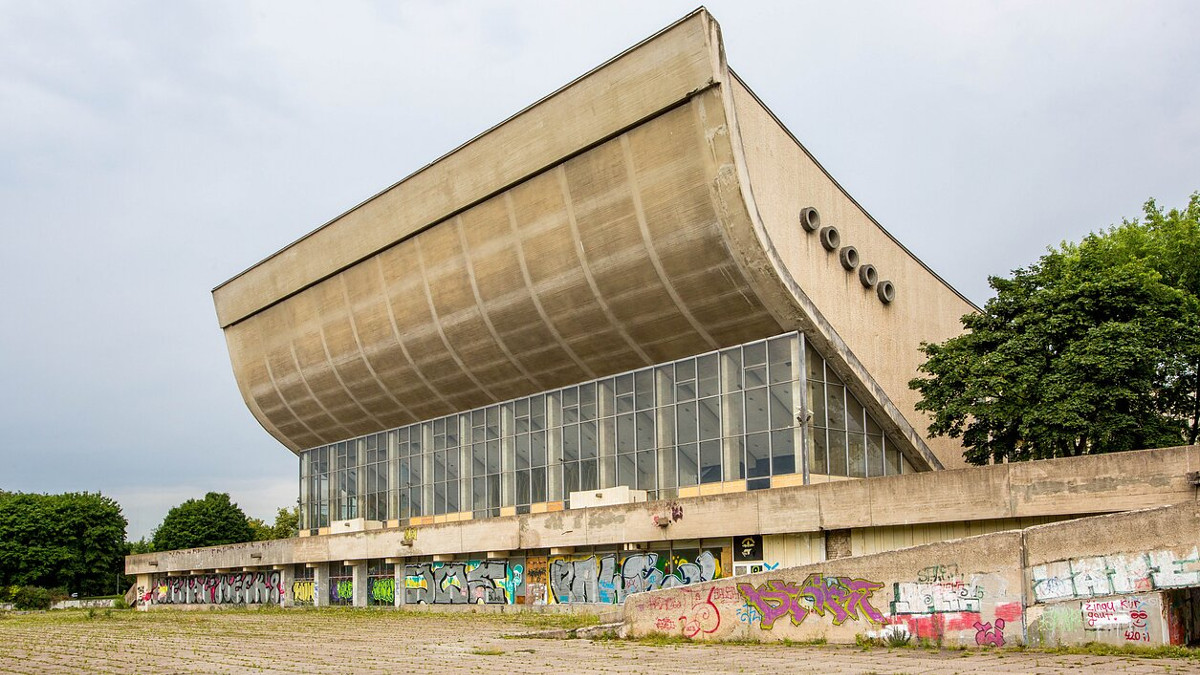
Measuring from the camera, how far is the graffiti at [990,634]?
20859 mm

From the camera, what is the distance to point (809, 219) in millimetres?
38500

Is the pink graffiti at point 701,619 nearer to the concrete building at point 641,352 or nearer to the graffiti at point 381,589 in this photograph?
the concrete building at point 641,352

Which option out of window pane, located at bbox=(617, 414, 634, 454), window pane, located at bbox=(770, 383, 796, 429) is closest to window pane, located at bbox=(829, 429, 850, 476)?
window pane, located at bbox=(770, 383, 796, 429)

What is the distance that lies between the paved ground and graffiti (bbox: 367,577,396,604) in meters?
13.5

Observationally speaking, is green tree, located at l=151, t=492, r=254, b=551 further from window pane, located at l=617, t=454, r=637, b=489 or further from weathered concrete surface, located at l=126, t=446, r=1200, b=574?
window pane, located at l=617, t=454, r=637, b=489

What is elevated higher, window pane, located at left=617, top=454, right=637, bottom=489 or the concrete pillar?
window pane, located at left=617, top=454, right=637, bottom=489

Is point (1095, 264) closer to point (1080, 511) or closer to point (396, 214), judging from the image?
point (1080, 511)

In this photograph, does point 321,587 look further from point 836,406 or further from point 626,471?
point 836,406

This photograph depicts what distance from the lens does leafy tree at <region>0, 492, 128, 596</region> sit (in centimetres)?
8200

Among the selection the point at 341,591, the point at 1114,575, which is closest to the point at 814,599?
the point at 1114,575

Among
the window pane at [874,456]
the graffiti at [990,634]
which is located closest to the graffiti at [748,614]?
the graffiti at [990,634]

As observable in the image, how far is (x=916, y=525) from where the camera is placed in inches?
1151

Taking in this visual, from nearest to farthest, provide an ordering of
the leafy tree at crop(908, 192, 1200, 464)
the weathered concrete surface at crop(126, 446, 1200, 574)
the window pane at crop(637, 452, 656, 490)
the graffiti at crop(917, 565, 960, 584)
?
the graffiti at crop(917, 565, 960, 584)
the weathered concrete surface at crop(126, 446, 1200, 574)
the leafy tree at crop(908, 192, 1200, 464)
the window pane at crop(637, 452, 656, 490)

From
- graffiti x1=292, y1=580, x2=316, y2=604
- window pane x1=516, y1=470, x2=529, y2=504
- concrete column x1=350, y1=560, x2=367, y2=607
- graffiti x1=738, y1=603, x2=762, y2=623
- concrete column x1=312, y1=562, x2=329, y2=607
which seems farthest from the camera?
graffiti x1=292, y1=580, x2=316, y2=604
